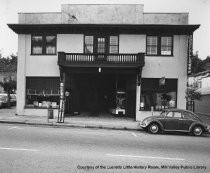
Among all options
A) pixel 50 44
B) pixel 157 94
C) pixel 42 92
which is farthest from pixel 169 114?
pixel 50 44

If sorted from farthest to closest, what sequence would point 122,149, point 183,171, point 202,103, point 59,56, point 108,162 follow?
1. point 202,103
2. point 59,56
3. point 122,149
4. point 108,162
5. point 183,171

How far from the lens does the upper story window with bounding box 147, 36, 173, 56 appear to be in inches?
812

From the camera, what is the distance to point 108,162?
7.50 meters

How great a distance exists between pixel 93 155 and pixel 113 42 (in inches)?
550

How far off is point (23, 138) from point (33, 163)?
3.99 meters

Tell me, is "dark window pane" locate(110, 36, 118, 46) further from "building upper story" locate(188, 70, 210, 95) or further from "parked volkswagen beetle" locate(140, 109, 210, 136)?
"building upper story" locate(188, 70, 210, 95)

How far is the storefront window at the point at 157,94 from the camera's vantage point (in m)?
20.5

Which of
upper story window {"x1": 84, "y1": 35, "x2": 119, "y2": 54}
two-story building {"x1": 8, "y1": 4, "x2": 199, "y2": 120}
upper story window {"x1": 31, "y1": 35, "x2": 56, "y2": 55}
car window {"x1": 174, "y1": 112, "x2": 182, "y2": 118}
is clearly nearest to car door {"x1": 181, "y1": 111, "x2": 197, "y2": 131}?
car window {"x1": 174, "y1": 112, "x2": 182, "y2": 118}

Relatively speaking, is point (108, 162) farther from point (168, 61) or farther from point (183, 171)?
point (168, 61)

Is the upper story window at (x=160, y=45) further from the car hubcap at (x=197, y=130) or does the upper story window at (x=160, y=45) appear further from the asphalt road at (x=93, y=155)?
the asphalt road at (x=93, y=155)

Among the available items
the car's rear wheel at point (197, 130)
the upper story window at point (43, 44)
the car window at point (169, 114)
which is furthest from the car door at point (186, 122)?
the upper story window at point (43, 44)

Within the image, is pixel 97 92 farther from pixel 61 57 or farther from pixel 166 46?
pixel 166 46

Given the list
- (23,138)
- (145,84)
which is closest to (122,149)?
(23,138)

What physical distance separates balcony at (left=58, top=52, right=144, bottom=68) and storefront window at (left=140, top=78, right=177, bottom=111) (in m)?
2.09
